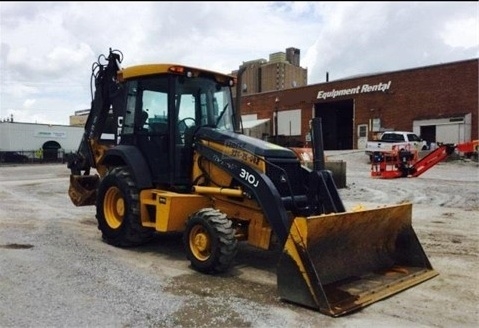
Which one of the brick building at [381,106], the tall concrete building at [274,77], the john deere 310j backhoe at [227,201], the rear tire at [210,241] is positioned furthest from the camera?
the tall concrete building at [274,77]

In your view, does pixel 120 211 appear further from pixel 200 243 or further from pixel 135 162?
pixel 200 243

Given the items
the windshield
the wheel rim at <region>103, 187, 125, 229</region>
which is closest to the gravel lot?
the wheel rim at <region>103, 187, 125, 229</region>

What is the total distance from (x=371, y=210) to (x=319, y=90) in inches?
1234

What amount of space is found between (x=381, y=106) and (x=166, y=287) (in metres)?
29.2

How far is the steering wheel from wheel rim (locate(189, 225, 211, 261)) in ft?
4.73

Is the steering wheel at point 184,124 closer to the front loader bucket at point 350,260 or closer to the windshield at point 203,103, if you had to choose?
the windshield at point 203,103

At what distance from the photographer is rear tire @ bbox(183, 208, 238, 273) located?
569 centimetres

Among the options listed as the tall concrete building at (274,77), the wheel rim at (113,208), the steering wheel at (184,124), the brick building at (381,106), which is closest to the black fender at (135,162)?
the wheel rim at (113,208)

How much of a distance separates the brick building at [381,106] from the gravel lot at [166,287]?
20709mm

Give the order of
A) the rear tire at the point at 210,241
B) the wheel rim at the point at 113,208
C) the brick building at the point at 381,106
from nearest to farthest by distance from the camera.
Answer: the rear tire at the point at 210,241 < the wheel rim at the point at 113,208 < the brick building at the point at 381,106

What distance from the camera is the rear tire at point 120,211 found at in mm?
6971

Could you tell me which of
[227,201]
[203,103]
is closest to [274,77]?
[203,103]

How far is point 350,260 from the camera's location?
559 centimetres

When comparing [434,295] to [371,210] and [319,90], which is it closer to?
[371,210]
